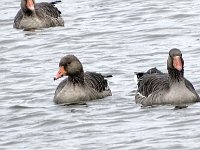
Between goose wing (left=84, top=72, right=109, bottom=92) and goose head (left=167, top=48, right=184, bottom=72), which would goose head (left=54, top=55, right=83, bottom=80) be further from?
goose head (left=167, top=48, right=184, bottom=72)

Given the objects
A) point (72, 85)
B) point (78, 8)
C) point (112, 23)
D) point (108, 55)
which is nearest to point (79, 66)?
point (72, 85)

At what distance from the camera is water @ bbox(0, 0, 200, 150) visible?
19031mm

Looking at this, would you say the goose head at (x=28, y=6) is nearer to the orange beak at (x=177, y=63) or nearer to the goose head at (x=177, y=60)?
the goose head at (x=177, y=60)

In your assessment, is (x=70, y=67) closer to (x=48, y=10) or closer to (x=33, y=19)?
(x=33, y=19)

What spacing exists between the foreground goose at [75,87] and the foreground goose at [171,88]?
3.56 ft

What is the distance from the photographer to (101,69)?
993 inches

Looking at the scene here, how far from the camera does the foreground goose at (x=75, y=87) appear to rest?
22391mm

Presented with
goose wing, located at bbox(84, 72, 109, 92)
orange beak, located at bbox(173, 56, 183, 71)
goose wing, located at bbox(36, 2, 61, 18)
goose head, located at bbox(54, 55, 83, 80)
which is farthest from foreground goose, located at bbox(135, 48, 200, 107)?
goose wing, located at bbox(36, 2, 61, 18)

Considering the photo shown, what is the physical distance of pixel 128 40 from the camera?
28.5 meters

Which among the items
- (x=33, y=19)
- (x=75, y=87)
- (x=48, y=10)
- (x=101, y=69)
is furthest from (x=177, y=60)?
(x=48, y=10)

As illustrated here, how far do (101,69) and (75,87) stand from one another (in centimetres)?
266

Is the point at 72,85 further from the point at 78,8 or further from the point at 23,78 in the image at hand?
the point at 78,8

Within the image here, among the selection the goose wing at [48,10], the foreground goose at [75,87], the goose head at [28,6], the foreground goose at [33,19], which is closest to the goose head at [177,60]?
the foreground goose at [75,87]

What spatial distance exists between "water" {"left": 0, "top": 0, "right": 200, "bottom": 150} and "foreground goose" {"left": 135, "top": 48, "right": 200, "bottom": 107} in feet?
0.95
